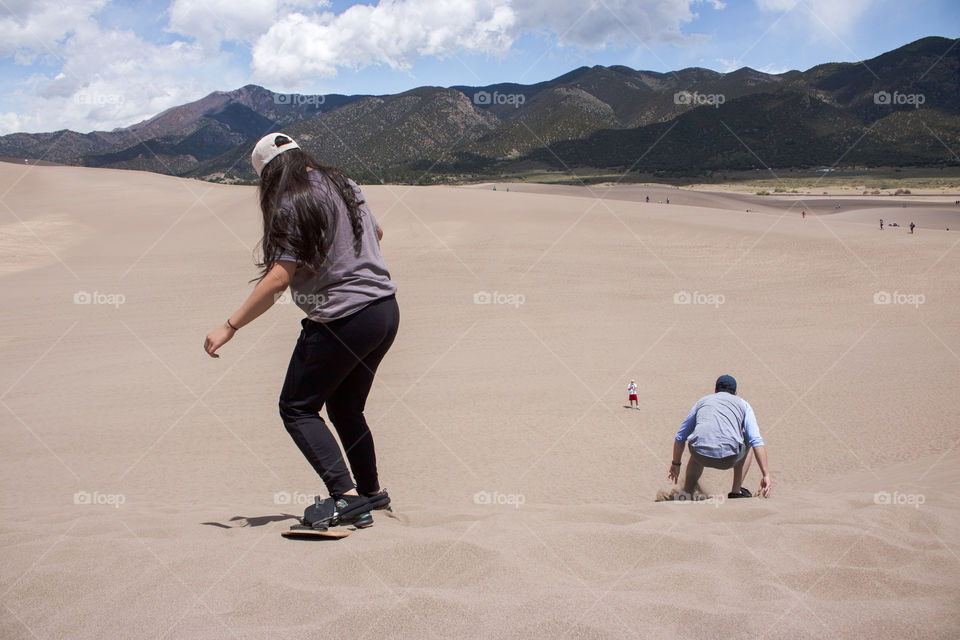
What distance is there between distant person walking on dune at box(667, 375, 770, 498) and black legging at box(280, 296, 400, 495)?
2584mm

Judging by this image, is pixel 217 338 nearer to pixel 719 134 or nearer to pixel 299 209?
pixel 299 209

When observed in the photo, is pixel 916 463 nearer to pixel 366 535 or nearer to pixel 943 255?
pixel 366 535

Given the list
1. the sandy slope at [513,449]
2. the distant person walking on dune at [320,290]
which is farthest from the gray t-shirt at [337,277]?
the sandy slope at [513,449]

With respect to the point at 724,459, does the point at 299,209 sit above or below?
above

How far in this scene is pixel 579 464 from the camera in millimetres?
7816

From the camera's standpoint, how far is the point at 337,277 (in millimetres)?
3426

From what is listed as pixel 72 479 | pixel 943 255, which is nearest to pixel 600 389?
pixel 72 479

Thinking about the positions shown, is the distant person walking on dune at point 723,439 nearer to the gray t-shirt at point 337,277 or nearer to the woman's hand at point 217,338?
the gray t-shirt at point 337,277

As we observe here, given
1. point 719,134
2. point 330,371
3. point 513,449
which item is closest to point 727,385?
point 330,371

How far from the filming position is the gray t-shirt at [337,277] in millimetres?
3398

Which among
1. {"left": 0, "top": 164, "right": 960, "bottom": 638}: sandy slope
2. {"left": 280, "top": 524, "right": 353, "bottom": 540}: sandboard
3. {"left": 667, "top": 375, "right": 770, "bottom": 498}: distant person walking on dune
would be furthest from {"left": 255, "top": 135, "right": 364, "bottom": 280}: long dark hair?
{"left": 667, "top": 375, "right": 770, "bottom": 498}: distant person walking on dune

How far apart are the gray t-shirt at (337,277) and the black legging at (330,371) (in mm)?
57

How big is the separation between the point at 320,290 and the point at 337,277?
0.10 meters

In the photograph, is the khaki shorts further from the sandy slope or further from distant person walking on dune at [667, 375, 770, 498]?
the sandy slope
